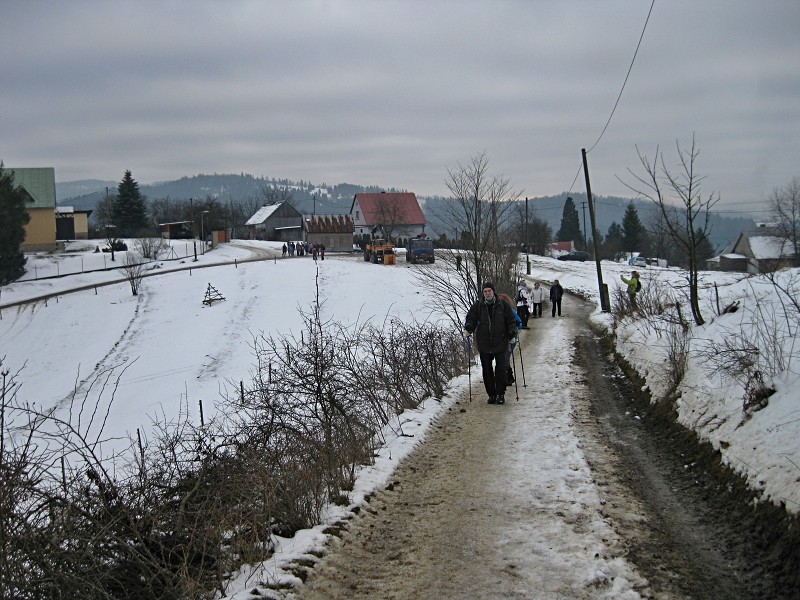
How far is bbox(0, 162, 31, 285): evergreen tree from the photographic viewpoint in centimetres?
5800

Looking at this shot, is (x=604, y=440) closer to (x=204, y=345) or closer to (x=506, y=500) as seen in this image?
(x=506, y=500)

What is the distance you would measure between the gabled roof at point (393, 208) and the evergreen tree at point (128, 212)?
106 ft

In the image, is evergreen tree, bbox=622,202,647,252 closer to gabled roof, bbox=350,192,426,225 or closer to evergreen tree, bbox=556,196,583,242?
evergreen tree, bbox=556,196,583,242

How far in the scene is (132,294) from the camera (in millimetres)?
55094

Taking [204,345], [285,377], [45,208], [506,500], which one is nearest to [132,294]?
[204,345]

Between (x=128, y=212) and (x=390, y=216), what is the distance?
1460 inches

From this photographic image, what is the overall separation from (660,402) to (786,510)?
5.08m

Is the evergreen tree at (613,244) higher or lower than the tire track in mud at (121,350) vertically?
higher

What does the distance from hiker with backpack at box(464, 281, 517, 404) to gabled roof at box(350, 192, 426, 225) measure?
88.2m

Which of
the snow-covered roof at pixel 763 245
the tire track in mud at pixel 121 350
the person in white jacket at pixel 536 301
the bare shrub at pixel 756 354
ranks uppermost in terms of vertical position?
the snow-covered roof at pixel 763 245

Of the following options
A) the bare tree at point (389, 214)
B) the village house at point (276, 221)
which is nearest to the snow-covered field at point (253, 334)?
the bare tree at point (389, 214)

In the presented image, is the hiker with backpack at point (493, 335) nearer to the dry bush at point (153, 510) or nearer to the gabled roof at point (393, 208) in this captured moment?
the dry bush at point (153, 510)

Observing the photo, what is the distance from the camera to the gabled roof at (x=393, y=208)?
332 ft

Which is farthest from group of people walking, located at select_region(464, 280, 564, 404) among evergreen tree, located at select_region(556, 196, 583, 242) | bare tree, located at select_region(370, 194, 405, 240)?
evergreen tree, located at select_region(556, 196, 583, 242)
